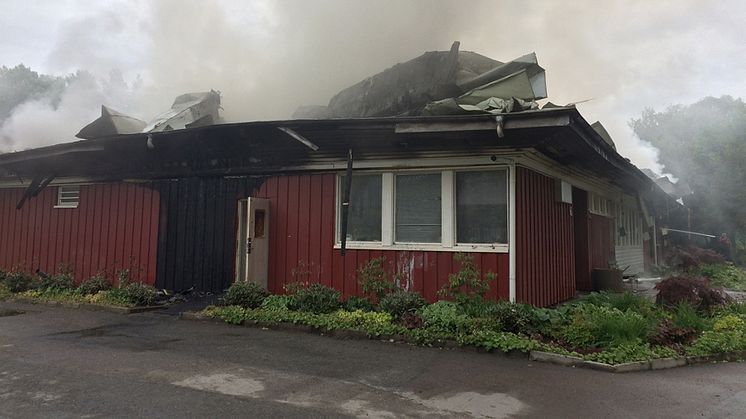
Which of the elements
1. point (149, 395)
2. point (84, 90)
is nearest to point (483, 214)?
point (149, 395)

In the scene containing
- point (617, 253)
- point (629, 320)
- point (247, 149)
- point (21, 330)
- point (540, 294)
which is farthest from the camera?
point (617, 253)

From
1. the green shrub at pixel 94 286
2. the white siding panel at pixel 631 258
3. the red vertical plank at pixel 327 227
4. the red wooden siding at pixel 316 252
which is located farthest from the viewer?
the white siding panel at pixel 631 258

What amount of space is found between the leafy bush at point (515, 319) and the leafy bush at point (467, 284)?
1.86 ft

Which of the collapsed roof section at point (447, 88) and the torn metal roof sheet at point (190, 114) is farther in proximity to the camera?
the torn metal roof sheet at point (190, 114)

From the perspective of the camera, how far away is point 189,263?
978cm

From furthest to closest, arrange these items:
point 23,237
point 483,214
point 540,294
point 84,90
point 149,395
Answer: point 84,90
point 23,237
point 540,294
point 483,214
point 149,395

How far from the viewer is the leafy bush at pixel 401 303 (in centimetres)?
712

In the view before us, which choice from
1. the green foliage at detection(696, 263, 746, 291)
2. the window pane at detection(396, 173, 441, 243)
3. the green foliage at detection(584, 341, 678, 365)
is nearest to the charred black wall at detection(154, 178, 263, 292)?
the window pane at detection(396, 173, 441, 243)

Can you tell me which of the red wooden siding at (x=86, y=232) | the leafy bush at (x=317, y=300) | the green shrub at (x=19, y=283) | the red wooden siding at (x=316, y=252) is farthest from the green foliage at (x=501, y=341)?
the green shrub at (x=19, y=283)

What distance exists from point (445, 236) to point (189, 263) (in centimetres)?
534

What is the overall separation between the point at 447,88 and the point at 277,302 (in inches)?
201

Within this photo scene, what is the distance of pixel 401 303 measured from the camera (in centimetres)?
715

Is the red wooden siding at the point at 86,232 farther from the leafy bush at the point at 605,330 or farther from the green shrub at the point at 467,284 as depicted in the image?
→ the leafy bush at the point at 605,330

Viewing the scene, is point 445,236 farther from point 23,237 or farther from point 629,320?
point 23,237
